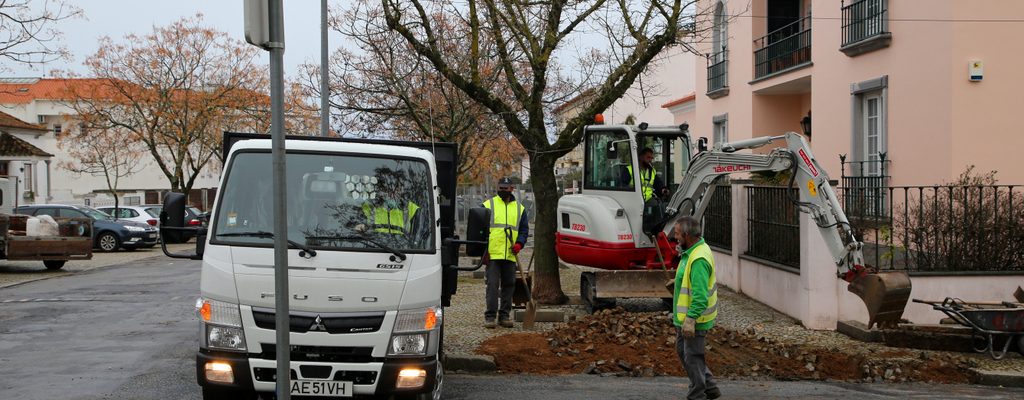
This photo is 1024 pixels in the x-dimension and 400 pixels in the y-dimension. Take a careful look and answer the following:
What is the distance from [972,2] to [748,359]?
27.3 feet

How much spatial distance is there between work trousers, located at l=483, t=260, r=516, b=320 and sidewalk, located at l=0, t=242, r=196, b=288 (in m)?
11.4

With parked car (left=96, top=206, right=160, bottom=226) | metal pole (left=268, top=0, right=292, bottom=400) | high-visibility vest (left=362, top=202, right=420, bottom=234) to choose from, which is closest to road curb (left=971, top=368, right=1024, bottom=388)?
high-visibility vest (left=362, top=202, right=420, bottom=234)

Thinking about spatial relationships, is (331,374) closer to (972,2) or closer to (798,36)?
(972,2)

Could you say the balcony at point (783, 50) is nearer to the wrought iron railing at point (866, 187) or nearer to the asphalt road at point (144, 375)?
the wrought iron railing at point (866, 187)

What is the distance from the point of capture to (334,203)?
7340 millimetres

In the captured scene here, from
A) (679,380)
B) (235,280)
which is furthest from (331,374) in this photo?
(679,380)

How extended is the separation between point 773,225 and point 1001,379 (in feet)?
16.1

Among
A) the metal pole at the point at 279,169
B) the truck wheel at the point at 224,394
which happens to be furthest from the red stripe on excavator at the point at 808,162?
the metal pole at the point at 279,169

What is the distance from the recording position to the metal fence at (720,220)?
17.0 m

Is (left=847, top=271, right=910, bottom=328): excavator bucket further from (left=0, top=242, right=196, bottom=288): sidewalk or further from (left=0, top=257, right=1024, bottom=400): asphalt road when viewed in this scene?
(left=0, top=242, right=196, bottom=288): sidewalk

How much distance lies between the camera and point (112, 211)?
35.6 meters

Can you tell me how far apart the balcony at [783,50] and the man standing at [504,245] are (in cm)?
1158

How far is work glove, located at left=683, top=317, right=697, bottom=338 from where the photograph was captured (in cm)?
779

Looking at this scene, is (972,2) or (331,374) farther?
(972,2)
